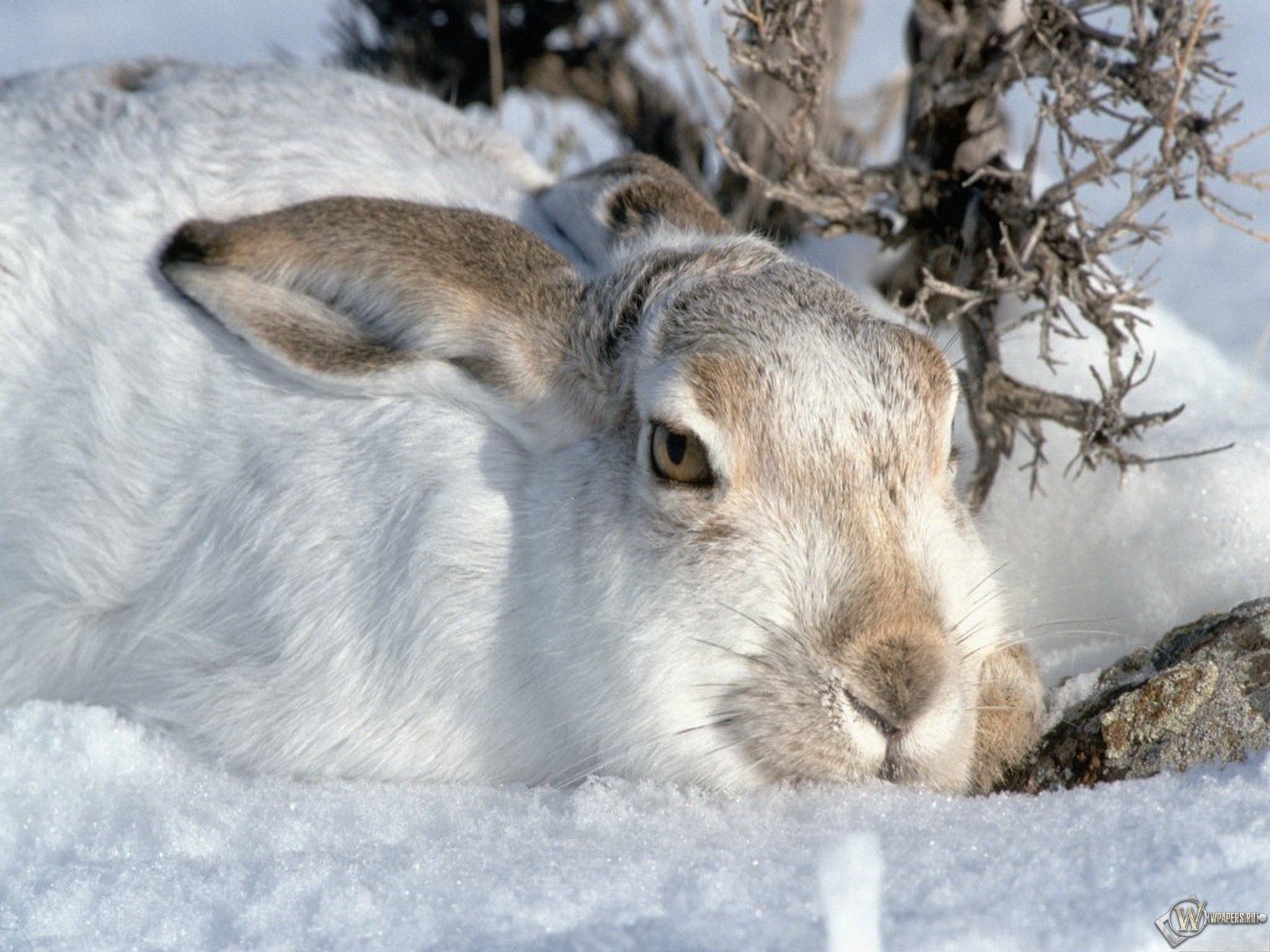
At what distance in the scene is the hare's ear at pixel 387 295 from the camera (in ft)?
10.2

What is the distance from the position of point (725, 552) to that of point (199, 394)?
1.30 meters

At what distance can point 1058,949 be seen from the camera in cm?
199

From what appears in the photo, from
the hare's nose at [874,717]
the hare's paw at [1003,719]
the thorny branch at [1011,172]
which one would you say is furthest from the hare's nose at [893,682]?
the thorny branch at [1011,172]

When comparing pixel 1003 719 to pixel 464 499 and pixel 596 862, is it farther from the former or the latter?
pixel 464 499

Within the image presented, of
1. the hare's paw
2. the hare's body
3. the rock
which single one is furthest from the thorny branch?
the hare's body

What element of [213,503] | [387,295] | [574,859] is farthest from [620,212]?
[574,859]

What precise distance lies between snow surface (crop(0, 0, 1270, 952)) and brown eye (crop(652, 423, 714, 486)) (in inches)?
23.1

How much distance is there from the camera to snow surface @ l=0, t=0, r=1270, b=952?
212 centimetres

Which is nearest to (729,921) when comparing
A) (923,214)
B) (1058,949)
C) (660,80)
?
(1058,949)

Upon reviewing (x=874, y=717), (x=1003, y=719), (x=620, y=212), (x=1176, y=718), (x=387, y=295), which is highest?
(x=387, y=295)

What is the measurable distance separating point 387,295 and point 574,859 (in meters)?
1.28

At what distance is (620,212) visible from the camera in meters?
3.90

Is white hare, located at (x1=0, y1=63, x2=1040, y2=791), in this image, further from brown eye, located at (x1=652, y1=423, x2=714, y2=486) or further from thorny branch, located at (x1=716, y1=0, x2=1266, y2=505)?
thorny branch, located at (x1=716, y1=0, x2=1266, y2=505)

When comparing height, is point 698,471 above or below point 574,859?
above
